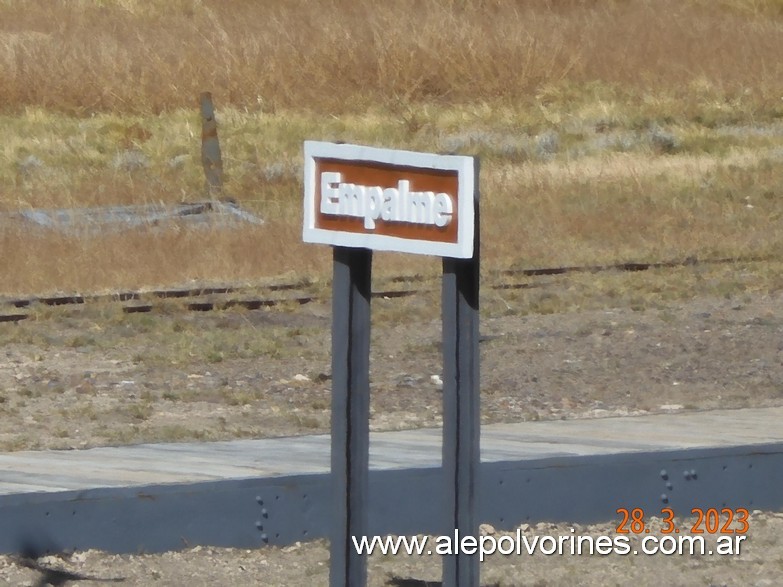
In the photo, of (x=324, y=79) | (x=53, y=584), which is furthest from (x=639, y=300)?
(x=324, y=79)

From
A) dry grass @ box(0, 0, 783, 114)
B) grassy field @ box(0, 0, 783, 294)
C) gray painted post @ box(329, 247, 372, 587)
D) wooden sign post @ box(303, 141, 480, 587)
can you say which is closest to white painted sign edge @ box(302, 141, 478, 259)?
wooden sign post @ box(303, 141, 480, 587)

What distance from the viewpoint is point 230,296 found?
444 inches

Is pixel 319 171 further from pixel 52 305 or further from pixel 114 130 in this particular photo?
pixel 114 130

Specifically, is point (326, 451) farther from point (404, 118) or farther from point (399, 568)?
point (404, 118)

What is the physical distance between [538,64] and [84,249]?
12101 mm

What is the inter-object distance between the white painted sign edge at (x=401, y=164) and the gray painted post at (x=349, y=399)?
4.1 inches

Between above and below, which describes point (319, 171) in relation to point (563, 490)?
above

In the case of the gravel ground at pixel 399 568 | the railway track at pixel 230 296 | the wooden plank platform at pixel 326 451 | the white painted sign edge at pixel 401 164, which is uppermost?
the white painted sign edge at pixel 401 164

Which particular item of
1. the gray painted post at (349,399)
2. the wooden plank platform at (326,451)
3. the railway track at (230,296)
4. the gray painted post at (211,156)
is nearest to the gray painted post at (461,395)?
the gray painted post at (349,399)

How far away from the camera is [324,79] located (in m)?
23.2

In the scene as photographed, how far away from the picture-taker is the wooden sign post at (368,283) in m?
3.59

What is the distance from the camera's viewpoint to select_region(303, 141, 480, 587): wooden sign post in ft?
11.8

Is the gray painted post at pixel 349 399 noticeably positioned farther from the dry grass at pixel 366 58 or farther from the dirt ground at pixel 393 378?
the dry grass at pixel 366 58

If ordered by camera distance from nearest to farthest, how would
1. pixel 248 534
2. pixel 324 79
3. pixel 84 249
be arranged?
pixel 248 534
pixel 84 249
pixel 324 79
